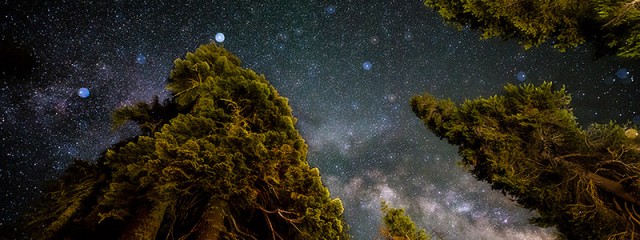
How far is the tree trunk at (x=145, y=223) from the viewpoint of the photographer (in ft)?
19.0

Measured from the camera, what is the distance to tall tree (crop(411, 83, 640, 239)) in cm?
755

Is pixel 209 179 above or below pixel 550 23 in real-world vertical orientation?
below

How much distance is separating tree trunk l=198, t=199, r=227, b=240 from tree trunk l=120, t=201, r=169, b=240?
90 cm

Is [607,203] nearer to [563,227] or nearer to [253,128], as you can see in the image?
[563,227]

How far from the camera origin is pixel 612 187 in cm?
745

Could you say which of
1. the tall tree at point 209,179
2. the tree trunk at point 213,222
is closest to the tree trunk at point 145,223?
the tall tree at point 209,179

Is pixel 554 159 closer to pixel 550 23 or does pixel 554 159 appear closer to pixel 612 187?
pixel 612 187

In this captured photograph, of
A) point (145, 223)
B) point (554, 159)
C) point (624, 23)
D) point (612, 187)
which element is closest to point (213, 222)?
point (145, 223)

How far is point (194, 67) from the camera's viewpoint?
26.4 feet

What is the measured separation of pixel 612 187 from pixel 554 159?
1315 mm

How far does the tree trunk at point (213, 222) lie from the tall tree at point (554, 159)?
7504 mm

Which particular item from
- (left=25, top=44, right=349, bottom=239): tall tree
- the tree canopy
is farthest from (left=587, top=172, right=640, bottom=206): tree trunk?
(left=25, top=44, right=349, bottom=239): tall tree

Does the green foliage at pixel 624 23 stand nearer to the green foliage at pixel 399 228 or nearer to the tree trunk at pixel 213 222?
the green foliage at pixel 399 228

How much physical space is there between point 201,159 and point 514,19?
7604mm
